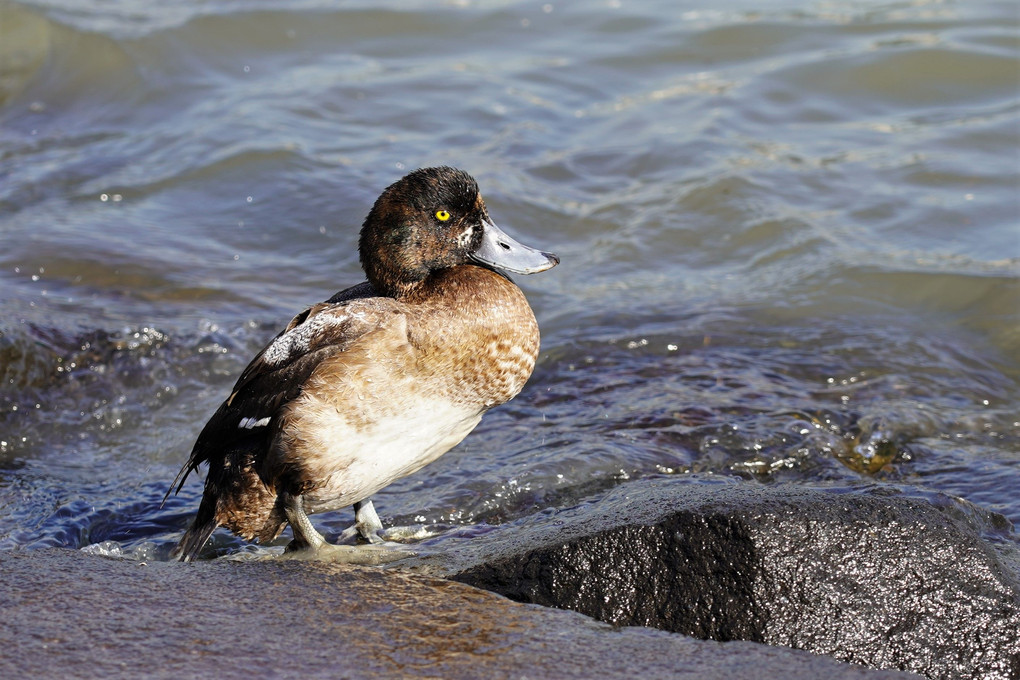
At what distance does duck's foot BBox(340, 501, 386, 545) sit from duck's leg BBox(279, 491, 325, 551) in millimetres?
221

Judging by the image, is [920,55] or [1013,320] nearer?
[1013,320]

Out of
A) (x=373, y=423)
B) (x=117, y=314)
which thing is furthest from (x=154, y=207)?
(x=373, y=423)

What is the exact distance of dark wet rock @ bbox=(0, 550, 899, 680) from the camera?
2.51 metres

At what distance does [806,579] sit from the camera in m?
2.86

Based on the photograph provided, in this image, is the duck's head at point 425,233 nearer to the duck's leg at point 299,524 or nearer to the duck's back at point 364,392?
Answer: the duck's back at point 364,392

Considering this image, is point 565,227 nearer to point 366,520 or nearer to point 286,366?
point 366,520

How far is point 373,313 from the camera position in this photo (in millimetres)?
3693

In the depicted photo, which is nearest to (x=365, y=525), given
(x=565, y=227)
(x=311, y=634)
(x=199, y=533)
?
(x=199, y=533)

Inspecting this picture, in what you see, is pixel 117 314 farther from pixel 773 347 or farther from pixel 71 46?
A: pixel 71 46

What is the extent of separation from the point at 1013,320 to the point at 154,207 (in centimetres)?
594

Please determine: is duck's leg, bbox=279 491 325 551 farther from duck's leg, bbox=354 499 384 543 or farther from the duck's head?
the duck's head

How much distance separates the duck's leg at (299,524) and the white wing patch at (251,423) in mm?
245

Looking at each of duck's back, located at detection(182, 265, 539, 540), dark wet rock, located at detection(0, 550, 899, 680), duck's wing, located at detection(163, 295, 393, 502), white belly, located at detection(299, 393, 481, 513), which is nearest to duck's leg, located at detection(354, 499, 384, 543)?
duck's back, located at detection(182, 265, 539, 540)

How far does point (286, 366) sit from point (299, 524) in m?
0.54
